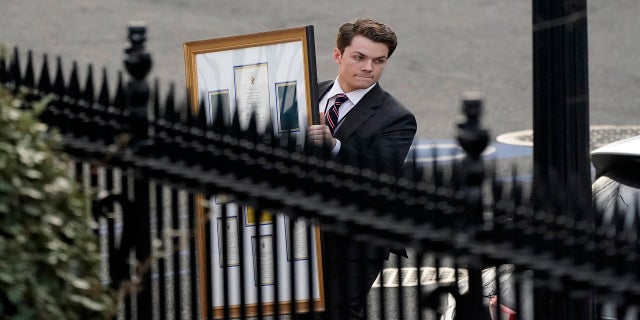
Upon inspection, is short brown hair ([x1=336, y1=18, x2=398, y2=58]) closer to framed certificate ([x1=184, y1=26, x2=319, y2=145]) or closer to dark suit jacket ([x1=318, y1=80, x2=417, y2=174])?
dark suit jacket ([x1=318, y1=80, x2=417, y2=174])

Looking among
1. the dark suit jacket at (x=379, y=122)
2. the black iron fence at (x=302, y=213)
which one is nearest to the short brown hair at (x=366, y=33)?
the dark suit jacket at (x=379, y=122)

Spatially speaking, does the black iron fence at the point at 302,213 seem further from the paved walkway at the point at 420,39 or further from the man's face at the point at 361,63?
the paved walkway at the point at 420,39

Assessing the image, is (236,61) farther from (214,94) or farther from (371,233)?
(371,233)

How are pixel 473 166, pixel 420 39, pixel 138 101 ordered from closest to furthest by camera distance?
1. pixel 473 166
2. pixel 138 101
3. pixel 420 39

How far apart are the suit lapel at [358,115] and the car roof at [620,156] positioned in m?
1.06

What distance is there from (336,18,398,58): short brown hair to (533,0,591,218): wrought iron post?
5.94ft

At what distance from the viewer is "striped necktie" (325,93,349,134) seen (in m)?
6.85

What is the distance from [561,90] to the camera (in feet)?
16.7

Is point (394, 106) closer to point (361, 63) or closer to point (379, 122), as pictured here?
point (379, 122)

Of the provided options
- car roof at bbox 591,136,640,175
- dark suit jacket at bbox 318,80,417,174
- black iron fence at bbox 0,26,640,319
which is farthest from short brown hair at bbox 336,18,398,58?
black iron fence at bbox 0,26,640,319

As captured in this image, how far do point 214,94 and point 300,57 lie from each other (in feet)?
1.27

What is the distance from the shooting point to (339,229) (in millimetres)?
4336

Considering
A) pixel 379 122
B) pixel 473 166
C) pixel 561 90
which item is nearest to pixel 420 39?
pixel 379 122

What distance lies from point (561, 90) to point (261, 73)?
1352 mm
